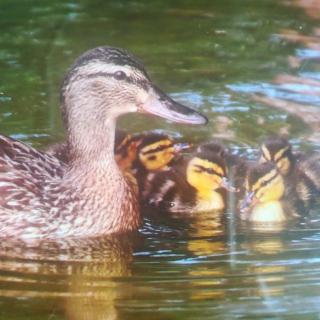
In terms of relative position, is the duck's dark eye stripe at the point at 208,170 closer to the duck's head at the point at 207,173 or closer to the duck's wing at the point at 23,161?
the duck's head at the point at 207,173

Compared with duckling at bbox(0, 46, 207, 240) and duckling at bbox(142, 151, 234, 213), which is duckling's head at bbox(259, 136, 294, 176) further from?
duckling at bbox(0, 46, 207, 240)

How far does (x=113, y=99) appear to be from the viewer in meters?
4.64

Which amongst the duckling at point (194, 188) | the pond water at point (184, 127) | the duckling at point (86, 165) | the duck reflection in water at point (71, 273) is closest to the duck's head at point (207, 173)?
the duckling at point (194, 188)

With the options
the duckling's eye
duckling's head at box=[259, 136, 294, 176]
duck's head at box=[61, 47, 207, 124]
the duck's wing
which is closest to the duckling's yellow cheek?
duckling's head at box=[259, 136, 294, 176]

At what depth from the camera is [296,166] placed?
4.87 meters

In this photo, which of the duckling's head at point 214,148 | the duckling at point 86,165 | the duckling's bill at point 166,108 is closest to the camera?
the duckling at point 86,165

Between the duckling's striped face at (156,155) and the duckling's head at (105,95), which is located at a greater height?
the duckling's head at (105,95)

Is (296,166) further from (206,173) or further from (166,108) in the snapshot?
(166,108)

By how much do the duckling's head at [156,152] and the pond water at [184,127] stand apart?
275mm

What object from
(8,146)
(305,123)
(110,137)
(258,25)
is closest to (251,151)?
(305,123)

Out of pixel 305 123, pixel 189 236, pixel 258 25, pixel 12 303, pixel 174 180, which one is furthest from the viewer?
pixel 258 25

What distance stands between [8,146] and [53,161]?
0.60ft

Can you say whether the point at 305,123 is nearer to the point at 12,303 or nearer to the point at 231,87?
the point at 231,87

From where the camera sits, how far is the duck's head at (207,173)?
482cm
